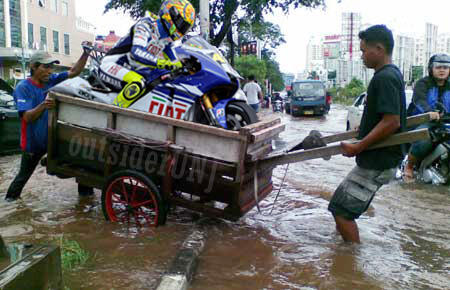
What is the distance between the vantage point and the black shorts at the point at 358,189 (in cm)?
348

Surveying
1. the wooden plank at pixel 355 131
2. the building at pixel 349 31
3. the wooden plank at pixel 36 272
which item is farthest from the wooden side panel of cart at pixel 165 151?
the building at pixel 349 31

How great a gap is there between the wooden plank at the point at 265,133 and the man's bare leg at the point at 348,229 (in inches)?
36.9

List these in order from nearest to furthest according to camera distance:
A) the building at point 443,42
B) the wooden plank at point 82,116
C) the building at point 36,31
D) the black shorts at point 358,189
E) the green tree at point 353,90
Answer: the black shorts at point 358,189
the wooden plank at point 82,116
the building at point 36,31
the green tree at point 353,90
the building at point 443,42

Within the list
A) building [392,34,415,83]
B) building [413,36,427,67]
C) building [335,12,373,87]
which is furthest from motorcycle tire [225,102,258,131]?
building [413,36,427,67]

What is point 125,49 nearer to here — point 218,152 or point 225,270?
point 218,152

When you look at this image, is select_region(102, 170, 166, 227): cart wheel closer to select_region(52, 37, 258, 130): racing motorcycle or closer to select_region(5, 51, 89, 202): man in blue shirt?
select_region(52, 37, 258, 130): racing motorcycle

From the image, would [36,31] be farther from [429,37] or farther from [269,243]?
[429,37]

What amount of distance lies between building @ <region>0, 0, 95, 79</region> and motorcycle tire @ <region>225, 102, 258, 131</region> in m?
25.0

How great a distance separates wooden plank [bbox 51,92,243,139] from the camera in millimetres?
3662

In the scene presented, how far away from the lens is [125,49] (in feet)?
16.1

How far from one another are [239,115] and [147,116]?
3.60 feet

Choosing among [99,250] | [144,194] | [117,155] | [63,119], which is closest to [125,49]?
[63,119]

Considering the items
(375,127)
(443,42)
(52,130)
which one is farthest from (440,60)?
(443,42)

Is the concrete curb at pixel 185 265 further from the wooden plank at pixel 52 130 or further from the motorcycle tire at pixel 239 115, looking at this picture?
the wooden plank at pixel 52 130
